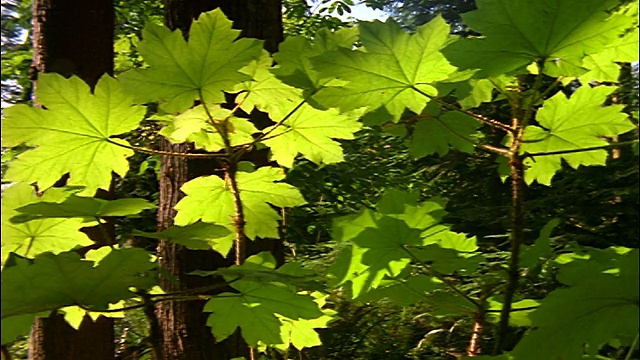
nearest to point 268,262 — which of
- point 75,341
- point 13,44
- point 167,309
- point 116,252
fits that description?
point 116,252

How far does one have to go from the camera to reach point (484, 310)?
0.63 metres

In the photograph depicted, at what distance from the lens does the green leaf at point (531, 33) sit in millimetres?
495

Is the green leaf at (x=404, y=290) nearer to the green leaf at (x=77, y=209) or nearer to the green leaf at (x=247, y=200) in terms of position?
the green leaf at (x=247, y=200)

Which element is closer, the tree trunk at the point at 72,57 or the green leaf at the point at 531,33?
the green leaf at the point at 531,33

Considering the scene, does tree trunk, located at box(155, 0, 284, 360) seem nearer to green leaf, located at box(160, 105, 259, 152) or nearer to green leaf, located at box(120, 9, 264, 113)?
green leaf, located at box(160, 105, 259, 152)

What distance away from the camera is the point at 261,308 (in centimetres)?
64

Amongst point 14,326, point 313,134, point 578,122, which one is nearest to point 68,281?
point 14,326

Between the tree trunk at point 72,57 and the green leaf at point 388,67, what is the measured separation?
0.77 m

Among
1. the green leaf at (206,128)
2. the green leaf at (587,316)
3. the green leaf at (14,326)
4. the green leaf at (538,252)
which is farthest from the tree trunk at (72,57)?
the green leaf at (587,316)

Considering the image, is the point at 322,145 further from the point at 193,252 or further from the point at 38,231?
the point at 193,252

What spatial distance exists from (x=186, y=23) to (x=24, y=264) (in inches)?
27.4

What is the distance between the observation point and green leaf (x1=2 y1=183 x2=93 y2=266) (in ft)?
2.36

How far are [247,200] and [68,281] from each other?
0.88 feet

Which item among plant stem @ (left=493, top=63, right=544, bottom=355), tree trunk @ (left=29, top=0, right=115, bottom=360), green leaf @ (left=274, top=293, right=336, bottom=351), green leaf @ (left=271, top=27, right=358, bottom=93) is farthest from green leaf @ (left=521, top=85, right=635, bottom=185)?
tree trunk @ (left=29, top=0, right=115, bottom=360)
